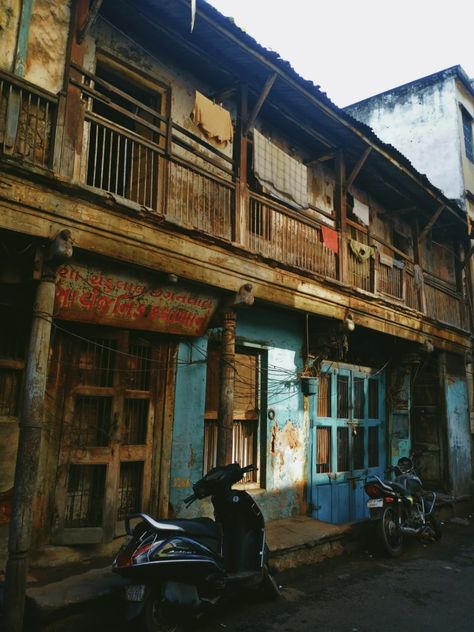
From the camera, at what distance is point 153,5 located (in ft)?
19.1

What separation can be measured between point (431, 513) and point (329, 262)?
184 inches

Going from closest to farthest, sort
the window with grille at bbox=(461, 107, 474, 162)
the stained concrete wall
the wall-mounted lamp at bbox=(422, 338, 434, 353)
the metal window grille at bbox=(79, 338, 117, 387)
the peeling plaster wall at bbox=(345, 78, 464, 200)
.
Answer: the metal window grille at bbox=(79, 338, 117, 387), the stained concrete wall, the wall-mounted lamp at bbox=(422, 338, 434, 353), the peeling plaster wall at bbox=(345, 78, 464, 200), the window with grille at bbox=(461, 107, 474, 162)

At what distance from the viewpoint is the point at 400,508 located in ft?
25.6

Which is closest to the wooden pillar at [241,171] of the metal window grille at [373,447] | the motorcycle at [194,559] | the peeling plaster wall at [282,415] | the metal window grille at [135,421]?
the peeling plaster wall at [282,415]

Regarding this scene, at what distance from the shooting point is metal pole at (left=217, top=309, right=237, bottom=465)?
246 inches

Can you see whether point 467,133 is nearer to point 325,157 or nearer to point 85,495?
point 325,157

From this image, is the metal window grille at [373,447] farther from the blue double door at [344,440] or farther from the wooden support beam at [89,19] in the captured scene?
the wooden support beam at [89,19]

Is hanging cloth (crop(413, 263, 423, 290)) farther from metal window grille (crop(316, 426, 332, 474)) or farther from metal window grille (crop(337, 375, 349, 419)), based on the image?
metal window grille (crop(316, 426, 332, 474))

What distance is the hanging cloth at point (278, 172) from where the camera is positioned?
7477mm

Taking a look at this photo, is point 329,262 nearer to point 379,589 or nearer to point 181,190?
point 181,190

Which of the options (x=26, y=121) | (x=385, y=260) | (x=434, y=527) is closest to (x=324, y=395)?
(x=434, y=527)

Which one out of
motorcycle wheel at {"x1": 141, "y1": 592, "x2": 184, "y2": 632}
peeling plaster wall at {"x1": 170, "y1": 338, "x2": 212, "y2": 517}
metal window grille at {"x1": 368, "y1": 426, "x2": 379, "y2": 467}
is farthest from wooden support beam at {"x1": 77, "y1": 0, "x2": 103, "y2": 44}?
metal window grille at {"x1": 368, "y1": 426, "x2": 379, "y2": 467}

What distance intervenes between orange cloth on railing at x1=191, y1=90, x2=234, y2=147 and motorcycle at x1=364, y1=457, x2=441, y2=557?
5731 mm

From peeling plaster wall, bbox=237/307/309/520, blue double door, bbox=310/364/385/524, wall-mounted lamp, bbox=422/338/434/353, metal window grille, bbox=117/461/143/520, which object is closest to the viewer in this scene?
metal window grille, bbox=117/461/143/520
